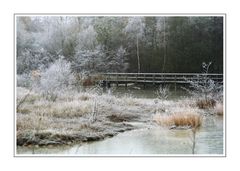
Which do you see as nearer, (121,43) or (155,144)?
(155,144)

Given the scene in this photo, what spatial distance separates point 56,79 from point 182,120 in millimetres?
1323

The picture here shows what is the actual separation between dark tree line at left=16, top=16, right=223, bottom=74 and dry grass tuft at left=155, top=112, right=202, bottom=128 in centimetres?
45

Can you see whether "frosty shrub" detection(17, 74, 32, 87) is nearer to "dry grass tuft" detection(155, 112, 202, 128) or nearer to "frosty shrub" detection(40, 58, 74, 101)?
"frosty shrub" detection(40, 58, 74, 101)

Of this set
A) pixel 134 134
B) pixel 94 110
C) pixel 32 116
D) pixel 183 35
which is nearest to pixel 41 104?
pixel 32 116

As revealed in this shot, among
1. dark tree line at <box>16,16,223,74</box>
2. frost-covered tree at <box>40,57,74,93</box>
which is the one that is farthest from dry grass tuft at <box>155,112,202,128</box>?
frost-covered tree at <box>40,57,74,93</box>

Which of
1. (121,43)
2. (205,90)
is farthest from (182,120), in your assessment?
(121,43)

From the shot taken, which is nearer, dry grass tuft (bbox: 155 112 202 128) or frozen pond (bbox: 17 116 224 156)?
frozen pond (bbox: 17 116 224 156)

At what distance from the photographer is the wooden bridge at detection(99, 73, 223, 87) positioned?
448 cm

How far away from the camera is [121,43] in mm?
4539

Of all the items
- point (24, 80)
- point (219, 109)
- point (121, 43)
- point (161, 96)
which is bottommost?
point (219, 109)

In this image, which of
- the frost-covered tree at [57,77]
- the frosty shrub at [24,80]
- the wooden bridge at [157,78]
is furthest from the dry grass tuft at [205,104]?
the frosty shrub at [24,80]

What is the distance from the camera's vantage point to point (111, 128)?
4.45m

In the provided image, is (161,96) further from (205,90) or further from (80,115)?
(80,115)
